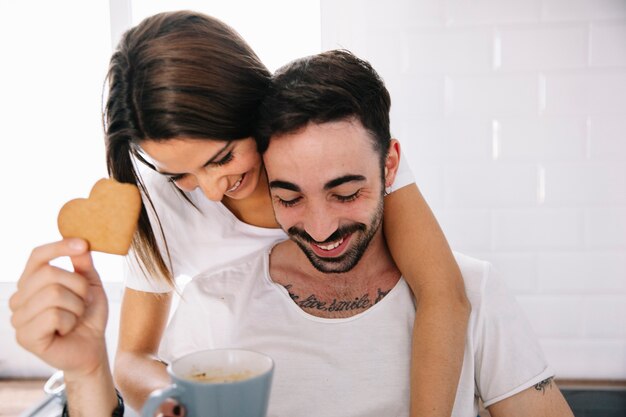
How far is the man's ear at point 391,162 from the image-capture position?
1.34 metres

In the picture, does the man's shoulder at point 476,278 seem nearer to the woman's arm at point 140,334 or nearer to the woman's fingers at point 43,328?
the woman's arm at point 140,334

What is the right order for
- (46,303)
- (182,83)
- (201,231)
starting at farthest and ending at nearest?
1. (201,231)
2. (182,83)
3. (46,303)

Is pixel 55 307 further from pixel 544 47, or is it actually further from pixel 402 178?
pixel 544 47

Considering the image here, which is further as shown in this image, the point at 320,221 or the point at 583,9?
the point at 583,9

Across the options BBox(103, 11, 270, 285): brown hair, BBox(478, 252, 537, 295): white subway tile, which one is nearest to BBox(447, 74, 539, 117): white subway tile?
BBox(478, 252, 537, 295): white subway tile

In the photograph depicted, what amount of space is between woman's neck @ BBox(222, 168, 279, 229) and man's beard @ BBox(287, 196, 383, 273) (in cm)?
26

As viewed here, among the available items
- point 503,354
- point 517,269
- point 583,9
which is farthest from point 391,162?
point 583,9

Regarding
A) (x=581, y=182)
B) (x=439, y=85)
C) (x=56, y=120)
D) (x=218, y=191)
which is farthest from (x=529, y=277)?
(x=56, y=120)

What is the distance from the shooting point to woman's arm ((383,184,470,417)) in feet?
3.87

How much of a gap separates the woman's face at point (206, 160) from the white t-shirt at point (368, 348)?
283 millimetres

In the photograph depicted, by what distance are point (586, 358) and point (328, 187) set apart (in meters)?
1.27

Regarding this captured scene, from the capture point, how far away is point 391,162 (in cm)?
134

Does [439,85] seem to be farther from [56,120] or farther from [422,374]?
[56,120]

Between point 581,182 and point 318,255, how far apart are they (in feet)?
3.54
